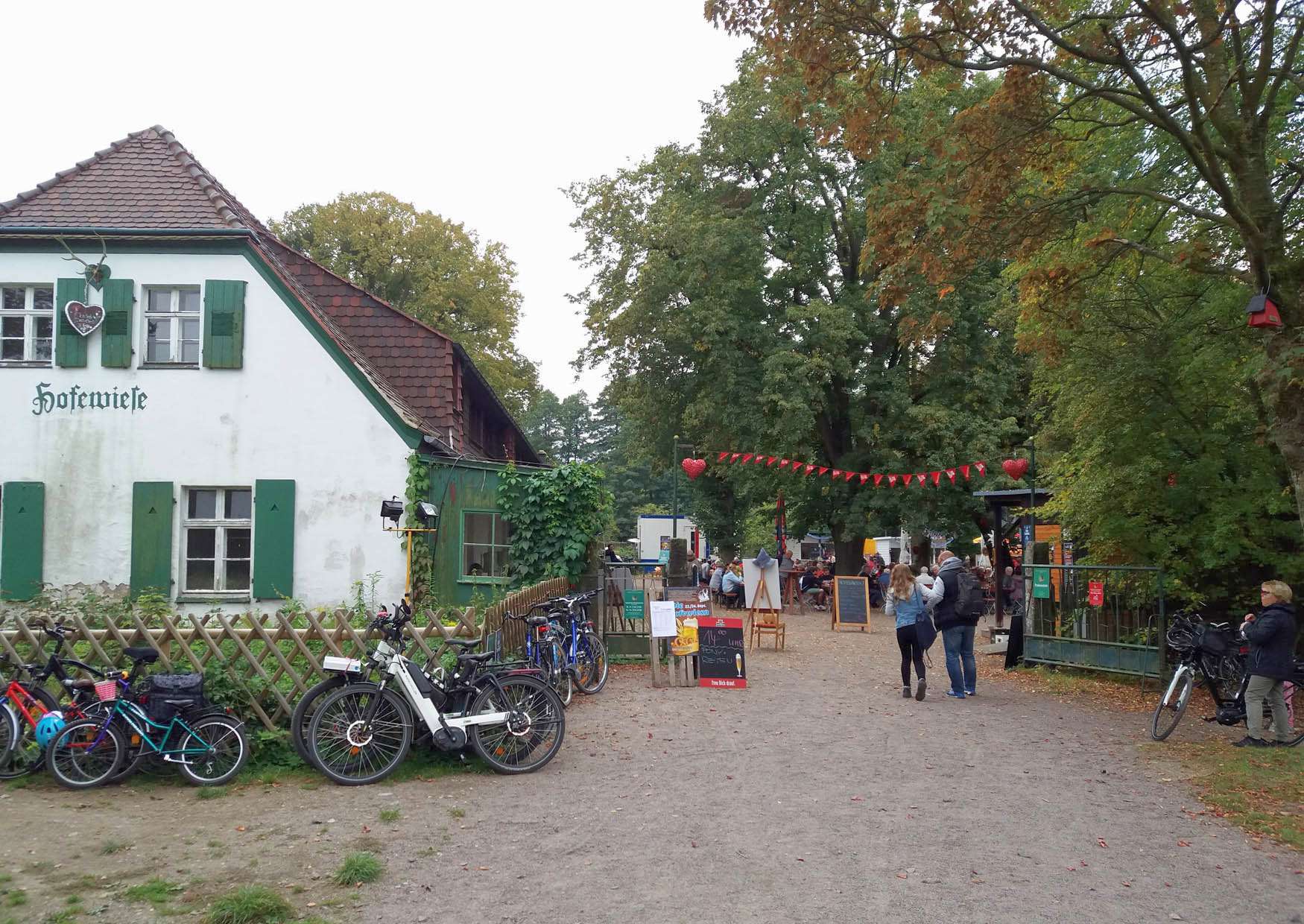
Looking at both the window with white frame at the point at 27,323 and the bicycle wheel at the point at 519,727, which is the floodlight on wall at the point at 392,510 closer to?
the window with white frame at the point at 27,323

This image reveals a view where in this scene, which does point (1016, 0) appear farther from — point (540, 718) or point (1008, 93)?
point (540, 718)

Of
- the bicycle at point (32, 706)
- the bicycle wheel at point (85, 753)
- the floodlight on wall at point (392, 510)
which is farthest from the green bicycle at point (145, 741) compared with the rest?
the floodlight on wall at point (392, 510)

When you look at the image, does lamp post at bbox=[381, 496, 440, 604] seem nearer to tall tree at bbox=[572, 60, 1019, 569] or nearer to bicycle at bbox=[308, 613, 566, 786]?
bicycle at bbox=[308, 613, 566, 786]

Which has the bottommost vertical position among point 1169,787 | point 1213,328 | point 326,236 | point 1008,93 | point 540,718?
point 1169,787

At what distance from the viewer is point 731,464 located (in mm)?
33688

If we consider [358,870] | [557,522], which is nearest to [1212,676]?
[358,870]

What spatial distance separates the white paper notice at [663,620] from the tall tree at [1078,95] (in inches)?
219

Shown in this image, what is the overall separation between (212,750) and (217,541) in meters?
9.10

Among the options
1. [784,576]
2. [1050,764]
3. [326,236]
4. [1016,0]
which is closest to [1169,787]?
[1050,764]

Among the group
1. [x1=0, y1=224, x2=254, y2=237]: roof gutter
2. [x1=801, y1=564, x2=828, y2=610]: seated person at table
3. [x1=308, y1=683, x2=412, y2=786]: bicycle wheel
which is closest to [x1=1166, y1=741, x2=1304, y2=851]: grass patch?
[x1=308, y1=683, x2=412, y2=786]: bicycle wheel

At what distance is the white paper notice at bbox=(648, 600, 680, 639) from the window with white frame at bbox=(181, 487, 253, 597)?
6.32m

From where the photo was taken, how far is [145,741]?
7812mm

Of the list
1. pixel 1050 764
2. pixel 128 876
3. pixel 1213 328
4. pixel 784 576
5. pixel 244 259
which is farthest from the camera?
pixel 784 576

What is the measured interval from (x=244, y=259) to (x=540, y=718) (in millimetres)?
10486
